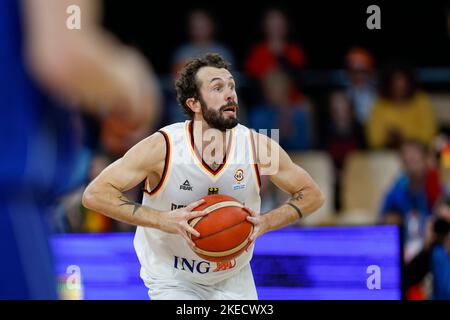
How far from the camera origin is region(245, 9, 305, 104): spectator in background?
6.79 m

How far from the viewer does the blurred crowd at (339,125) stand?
5648 mm

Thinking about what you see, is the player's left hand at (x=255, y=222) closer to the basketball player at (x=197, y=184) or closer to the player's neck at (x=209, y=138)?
the basketball player at (x=197, y=184)

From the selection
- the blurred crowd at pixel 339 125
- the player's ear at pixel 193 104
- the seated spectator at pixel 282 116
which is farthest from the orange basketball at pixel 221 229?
the seated spectator at pixel 282 116

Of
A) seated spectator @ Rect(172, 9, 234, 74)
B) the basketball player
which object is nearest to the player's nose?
the basketball player

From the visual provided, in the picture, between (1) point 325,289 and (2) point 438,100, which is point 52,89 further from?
(2) point 438,100

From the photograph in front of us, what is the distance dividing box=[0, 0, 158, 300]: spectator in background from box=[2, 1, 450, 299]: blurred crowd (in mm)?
2926

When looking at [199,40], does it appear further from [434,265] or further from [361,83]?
[434,265]

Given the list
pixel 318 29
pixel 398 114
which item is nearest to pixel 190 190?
pixel 398 114

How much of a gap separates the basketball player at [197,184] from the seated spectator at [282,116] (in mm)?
1689

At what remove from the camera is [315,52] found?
24.3 feet

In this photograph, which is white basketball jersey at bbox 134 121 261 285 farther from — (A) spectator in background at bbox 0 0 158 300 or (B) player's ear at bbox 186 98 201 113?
(A) spectator in background at bbox 0 0 158 300

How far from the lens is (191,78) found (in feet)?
15.1
